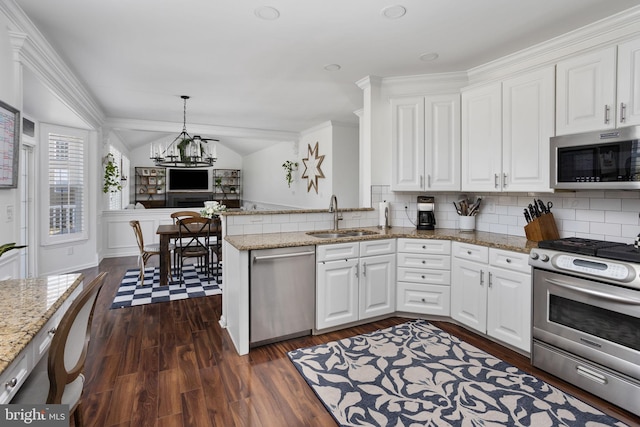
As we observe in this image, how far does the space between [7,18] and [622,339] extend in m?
4.44

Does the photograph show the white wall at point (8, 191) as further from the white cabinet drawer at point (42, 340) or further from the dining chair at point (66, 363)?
the dining chair at point (66, 363)

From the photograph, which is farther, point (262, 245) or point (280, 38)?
point (280, 38)

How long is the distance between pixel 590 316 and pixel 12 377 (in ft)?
9.45

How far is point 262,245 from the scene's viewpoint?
2.63 meters

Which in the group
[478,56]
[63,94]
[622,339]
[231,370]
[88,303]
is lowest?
[231,370]

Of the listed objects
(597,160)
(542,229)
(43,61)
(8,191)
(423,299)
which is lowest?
(423,299)

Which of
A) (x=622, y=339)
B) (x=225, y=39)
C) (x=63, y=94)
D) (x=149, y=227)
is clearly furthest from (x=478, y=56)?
(x=149, y=227)

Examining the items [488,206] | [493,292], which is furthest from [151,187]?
[493,292]

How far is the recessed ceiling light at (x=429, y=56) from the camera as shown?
10.4 ft

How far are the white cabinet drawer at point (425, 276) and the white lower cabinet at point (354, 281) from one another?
0.34ft

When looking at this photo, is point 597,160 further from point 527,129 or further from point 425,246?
point 425,246

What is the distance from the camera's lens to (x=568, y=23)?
2.54 meters

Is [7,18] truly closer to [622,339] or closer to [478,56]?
[478,56]

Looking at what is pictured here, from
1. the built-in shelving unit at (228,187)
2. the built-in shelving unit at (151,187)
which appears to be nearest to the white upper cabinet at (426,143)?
the built-in shelving unit at (228,187)
